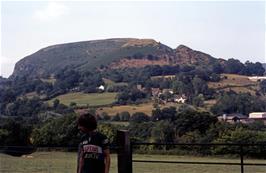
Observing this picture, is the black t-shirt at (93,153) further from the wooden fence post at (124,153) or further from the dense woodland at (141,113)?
the dense woodland at (141,113)

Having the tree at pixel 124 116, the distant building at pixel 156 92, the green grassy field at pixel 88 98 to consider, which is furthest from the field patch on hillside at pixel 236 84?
the tree at pixel 124 116

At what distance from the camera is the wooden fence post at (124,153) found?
7.54 m

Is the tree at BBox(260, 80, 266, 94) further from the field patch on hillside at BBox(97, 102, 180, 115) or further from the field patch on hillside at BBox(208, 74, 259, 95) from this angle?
the field patch on hillside at BBox(97, 102, 180, 115)

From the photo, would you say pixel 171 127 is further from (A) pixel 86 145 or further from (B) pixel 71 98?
(B) pixel 71 98

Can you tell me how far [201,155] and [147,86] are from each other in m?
113

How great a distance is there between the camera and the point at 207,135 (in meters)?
44.3

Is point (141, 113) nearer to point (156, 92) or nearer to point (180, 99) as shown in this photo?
point (180, 99)

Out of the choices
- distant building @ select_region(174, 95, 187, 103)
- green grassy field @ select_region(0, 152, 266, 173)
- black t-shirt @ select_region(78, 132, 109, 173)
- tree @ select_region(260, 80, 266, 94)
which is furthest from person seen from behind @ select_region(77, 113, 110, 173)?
tree @ select_region(260, 80, 266, 94)

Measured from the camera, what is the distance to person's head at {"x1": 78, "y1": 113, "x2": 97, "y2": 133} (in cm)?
543

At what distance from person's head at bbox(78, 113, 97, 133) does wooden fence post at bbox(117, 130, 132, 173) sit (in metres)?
2.10

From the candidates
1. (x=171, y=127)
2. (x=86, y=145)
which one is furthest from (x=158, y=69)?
(x=86, y=145)

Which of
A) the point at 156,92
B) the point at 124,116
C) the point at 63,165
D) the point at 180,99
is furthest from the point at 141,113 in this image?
the point at 63,165

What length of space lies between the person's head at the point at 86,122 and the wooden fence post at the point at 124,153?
2.10 m

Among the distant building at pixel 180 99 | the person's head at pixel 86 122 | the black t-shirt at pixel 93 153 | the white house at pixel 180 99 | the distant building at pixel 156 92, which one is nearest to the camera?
the person's head at pixel 86 122
